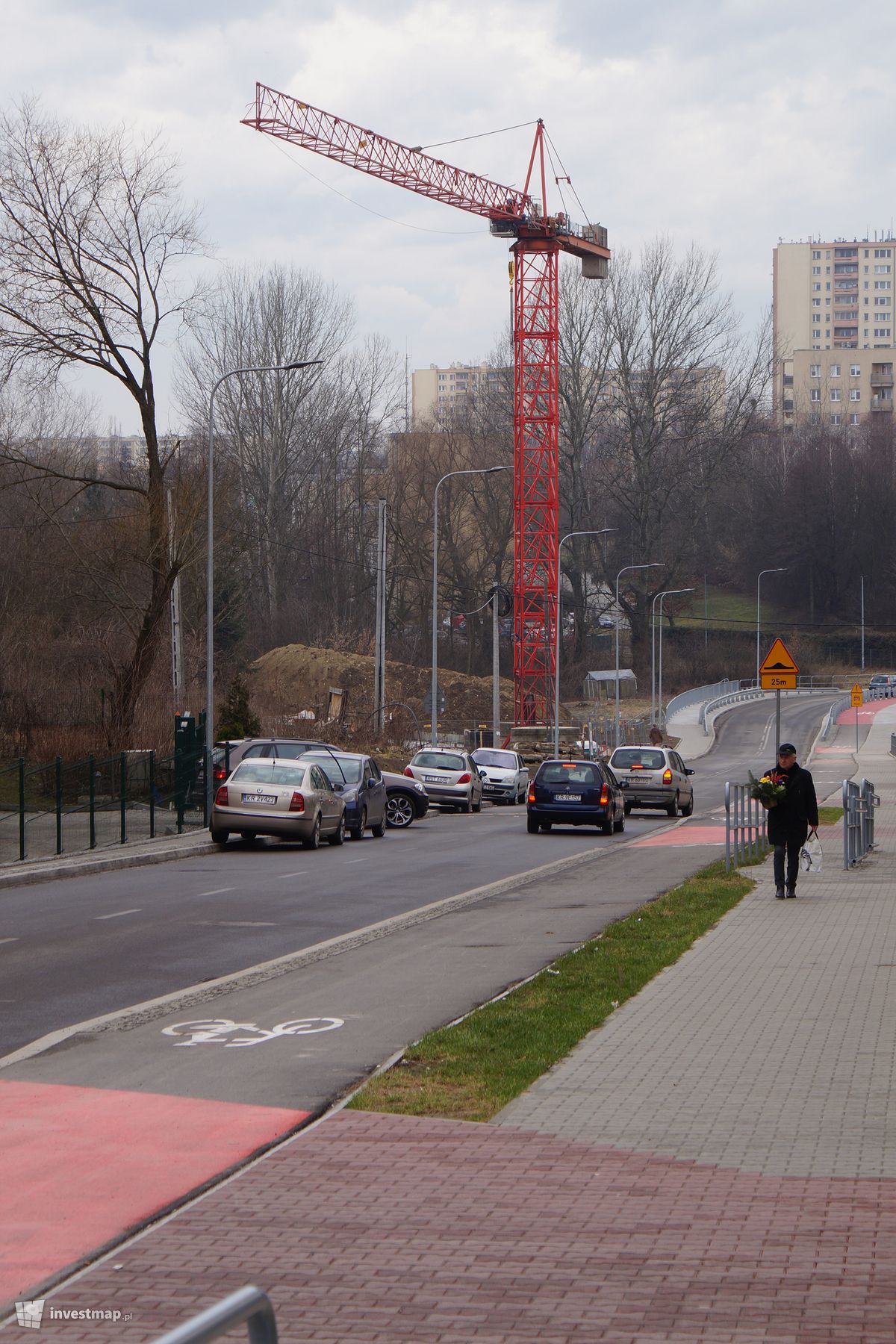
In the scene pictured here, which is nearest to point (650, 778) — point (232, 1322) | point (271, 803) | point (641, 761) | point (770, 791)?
point (641, 761)

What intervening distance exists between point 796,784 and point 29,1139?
38.3 feet

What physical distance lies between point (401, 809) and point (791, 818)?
16045mm

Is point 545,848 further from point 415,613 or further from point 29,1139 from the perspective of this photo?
point 415,613

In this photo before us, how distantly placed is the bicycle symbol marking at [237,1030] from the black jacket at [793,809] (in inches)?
331

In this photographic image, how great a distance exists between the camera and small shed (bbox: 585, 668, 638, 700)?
313ft

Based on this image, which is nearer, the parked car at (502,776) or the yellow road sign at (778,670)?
the yellow road sign at (778,670)

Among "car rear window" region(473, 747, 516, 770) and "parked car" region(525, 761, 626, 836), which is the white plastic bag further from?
"car rear window" region(473, 747, 516, 770)

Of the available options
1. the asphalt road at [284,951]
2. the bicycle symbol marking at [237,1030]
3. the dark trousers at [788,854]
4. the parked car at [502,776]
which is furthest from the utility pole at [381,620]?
the bicycle symbol marking at [237,1030]

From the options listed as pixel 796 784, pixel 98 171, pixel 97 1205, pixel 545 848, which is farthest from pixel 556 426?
pixel 97 1205

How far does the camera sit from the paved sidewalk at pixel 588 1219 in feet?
14.7

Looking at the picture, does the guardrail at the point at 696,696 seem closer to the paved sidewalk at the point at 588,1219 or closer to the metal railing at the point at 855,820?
the metal railing at the point at 855,820

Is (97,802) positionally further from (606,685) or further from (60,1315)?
(606,685)

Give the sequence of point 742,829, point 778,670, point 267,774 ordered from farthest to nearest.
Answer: point 267,774
point 742,829
point 778,670

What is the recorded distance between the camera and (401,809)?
105ft
